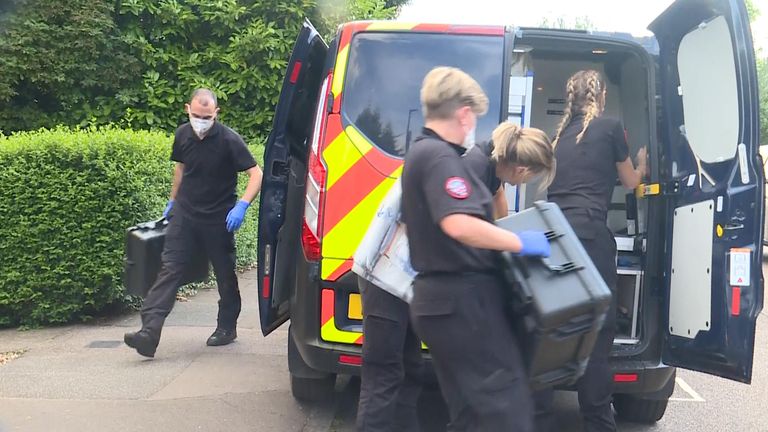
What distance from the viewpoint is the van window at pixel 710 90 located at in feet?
11.1

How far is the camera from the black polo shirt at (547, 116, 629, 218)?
363 centimetres

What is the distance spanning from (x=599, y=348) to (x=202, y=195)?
2867 millimetres

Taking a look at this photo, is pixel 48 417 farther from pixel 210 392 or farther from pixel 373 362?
pixel 373 362

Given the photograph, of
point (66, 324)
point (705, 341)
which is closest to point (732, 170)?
point (705, 341)

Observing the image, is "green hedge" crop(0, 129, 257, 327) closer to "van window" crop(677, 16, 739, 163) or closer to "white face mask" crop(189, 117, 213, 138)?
"white face mask" crop(189, 117, 213, 138)

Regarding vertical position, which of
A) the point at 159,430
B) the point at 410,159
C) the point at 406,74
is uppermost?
the point at 406,74

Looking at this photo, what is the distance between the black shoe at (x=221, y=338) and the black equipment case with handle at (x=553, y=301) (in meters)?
3.31

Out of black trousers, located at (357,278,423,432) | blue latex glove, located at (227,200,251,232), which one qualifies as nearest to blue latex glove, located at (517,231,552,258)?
black trousers, located at (357,278,423,432)

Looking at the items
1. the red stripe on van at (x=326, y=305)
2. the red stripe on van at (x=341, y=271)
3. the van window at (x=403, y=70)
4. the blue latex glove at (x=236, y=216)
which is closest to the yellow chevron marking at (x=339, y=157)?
the van window at (x=403, y=70)

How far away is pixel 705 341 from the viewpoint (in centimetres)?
346

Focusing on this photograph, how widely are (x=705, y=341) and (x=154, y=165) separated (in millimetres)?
4560

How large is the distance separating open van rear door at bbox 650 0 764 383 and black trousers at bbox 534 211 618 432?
0.38m

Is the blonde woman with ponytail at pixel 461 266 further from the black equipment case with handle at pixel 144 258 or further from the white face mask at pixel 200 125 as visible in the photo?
the black equipment case with handle at pixel 144 258

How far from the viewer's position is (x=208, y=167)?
5031 mm
